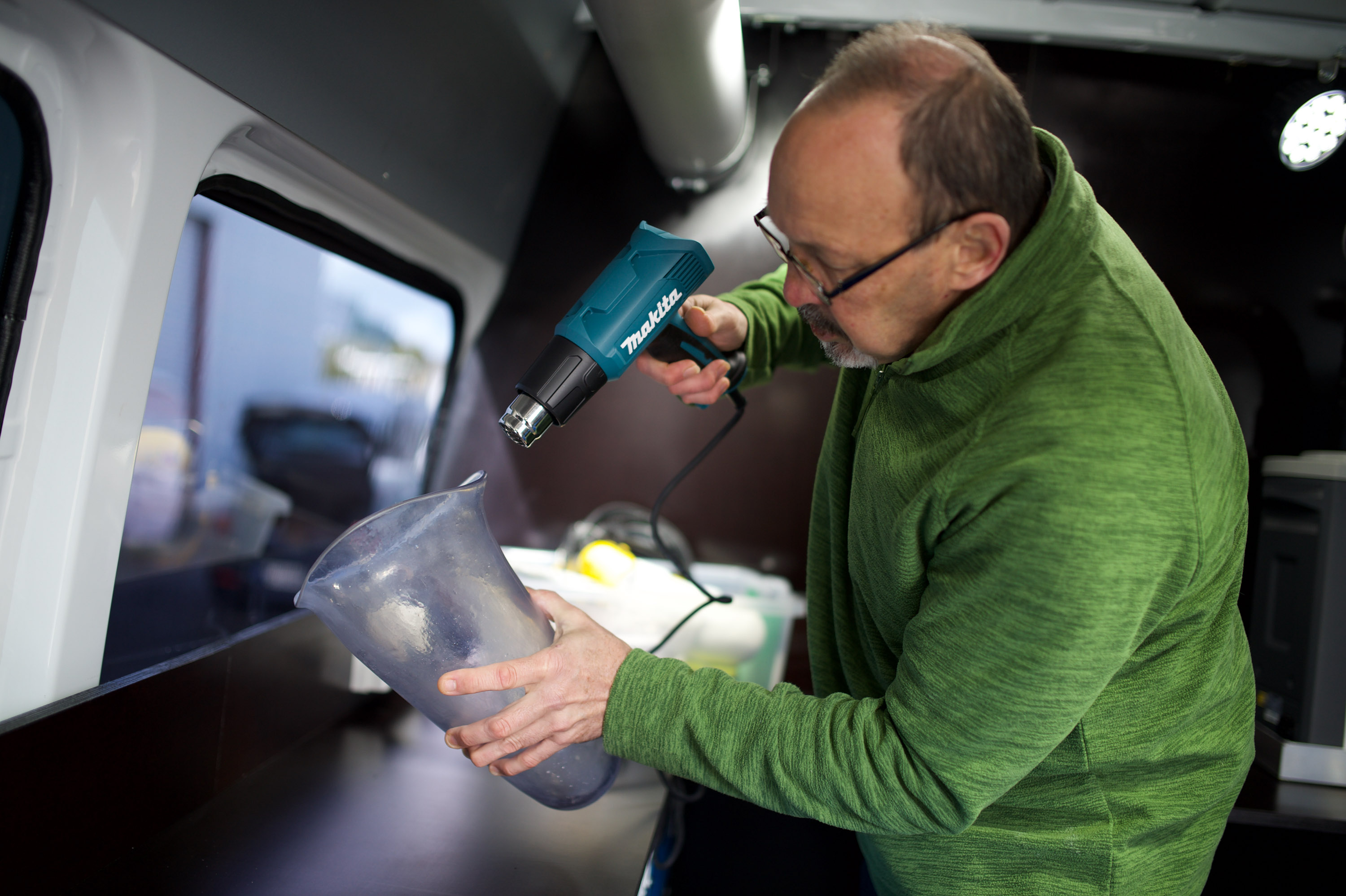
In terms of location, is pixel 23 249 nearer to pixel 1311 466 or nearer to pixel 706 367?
pixel 706 367

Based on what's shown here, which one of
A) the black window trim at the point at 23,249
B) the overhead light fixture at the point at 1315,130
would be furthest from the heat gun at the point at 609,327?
the overhead light fixture at the point at 1315,130

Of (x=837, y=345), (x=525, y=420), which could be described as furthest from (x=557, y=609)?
(x=837, y=345)

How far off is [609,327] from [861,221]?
0.35 metres

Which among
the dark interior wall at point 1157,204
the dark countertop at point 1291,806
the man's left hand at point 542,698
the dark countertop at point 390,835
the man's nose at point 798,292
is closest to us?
the man's left hand at point 542,698

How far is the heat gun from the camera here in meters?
0.92

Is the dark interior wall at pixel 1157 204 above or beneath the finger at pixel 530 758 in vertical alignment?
above

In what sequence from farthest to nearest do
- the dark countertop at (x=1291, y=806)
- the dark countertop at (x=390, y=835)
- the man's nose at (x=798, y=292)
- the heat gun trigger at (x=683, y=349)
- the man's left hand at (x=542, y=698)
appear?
the dark countertop at (x=1291, y=806), the heat gun trigger at (x=683, y=349), the dark countertop at (x=390, y=835), the man's nose at (x=798, y=292), the man's left hand at (x=542, y=698)

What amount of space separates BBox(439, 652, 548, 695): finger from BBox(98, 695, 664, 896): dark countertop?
1.34ft

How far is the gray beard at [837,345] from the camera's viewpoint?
0.90 metres

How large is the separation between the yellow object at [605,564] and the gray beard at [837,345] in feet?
2.91

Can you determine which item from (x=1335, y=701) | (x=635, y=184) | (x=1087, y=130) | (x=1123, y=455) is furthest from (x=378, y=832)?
(x=1087, y=130)

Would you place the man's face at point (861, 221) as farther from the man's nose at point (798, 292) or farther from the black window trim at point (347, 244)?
the black window trim at point (347, 244)

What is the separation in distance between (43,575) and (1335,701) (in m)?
2.22

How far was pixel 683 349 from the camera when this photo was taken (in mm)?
1127
